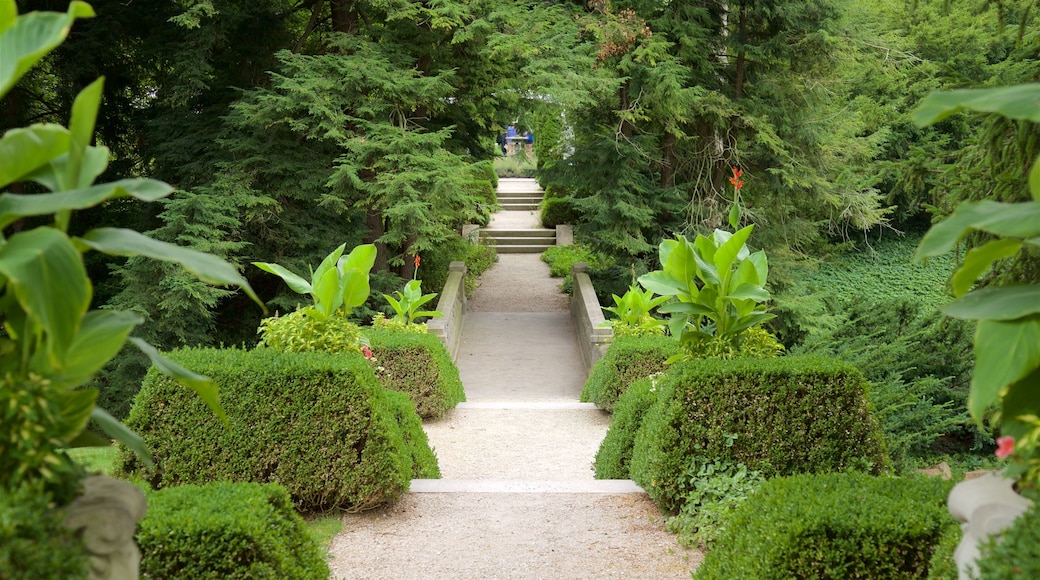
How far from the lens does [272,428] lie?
492cm

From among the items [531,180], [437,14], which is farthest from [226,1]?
[531,180]

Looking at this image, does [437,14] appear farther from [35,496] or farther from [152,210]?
[35,496]

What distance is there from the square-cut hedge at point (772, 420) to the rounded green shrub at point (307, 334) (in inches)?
96.1

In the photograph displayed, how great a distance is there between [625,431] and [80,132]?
441 cm

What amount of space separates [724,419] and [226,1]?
10970 mm

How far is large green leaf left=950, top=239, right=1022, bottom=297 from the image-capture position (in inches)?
85.7

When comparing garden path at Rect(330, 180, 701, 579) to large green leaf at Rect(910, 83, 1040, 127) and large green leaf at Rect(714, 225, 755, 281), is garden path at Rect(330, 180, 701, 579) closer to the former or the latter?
large green leaf at Rect(714, 225, 755, 281)

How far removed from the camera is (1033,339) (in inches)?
84.0

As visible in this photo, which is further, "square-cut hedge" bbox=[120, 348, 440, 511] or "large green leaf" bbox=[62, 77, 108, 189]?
"square-cut hedge" bbox=[120, 348, 440, 511]

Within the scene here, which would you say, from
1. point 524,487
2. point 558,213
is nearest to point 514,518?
point 524,487

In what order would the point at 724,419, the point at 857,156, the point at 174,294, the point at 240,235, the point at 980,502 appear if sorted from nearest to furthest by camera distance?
the point at 980,502, the point at 724,419, the point at 174,294, the point at 240,235, the point at 857,156

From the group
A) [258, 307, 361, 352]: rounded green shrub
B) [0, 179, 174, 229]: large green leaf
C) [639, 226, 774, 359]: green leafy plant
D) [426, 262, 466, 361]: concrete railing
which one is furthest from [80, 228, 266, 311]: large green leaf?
[426, 262, 466, 361]: concrete railing

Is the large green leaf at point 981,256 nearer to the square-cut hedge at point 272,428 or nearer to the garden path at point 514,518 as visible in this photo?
the garden path at point 514,518

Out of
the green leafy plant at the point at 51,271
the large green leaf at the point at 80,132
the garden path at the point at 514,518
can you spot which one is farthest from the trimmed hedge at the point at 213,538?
the large green leaf at the point at 80,132
